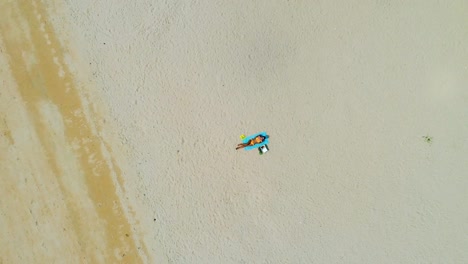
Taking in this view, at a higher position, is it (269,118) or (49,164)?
(49,164)

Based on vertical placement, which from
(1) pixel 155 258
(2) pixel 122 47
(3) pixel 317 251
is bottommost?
(3) pixel 317 251

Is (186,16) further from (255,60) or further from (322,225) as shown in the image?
(322,225)

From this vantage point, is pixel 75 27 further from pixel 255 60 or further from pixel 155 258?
pixel 155 258

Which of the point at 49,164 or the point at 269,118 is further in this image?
the point at 269,118

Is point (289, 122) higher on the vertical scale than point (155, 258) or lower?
higher

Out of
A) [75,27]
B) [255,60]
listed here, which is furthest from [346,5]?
[75,27]

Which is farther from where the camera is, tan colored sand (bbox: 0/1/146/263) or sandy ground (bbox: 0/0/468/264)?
sandy ground (bbox: 0/0/468/264)

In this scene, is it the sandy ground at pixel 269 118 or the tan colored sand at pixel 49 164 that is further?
the sandy ground at pixel 269 118

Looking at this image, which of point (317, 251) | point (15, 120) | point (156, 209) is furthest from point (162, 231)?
point (15, 120)
